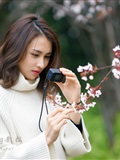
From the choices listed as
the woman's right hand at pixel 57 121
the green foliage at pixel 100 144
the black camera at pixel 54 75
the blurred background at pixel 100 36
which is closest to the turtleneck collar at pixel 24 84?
the black camera at pixel 54 75

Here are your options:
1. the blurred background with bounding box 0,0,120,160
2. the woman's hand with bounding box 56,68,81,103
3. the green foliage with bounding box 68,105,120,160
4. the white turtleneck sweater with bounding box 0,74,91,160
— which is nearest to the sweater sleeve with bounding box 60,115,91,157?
the white turtleneck sweater with bounding box 0,74,91,160

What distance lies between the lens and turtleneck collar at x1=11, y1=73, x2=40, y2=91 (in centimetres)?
304

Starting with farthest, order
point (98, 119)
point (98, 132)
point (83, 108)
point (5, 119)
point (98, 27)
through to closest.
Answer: point (98, 119), point (98, 132), point (98, 27), point (5, 119), point (83, 108)

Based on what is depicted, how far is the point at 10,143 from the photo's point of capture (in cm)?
288

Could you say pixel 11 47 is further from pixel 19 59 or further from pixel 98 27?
pixel 98 27

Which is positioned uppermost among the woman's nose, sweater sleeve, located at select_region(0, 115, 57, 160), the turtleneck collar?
the woman's nose

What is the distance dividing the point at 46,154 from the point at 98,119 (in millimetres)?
9305

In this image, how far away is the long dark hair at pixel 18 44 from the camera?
3004 mm

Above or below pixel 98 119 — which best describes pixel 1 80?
above

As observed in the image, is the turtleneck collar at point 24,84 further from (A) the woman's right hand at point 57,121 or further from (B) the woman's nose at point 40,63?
(A) the woman's right hand at point 57,121

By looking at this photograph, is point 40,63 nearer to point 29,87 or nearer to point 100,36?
point 29,87

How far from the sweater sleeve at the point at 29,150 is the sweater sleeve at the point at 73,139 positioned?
0.26 metres

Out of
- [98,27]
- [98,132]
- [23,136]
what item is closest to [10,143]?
[23,136]

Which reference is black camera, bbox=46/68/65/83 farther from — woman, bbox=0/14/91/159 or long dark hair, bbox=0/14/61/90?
long dark hair, bbox=0/14/61/90
